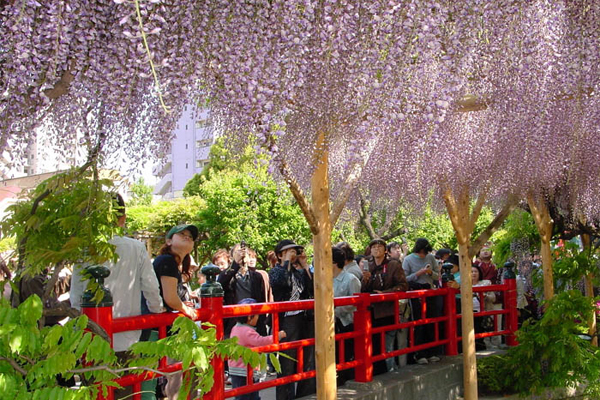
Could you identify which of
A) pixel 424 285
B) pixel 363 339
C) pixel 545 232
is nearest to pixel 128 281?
pixel 363 339

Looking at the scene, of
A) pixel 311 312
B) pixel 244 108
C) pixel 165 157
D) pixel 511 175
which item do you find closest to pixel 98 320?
pixel 165 157

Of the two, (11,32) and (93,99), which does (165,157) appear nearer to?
(93,99)

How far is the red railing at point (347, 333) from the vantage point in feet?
13.0

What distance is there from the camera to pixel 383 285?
7188mm

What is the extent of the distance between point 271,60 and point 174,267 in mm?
2087

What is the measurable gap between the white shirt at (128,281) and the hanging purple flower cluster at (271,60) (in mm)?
1163


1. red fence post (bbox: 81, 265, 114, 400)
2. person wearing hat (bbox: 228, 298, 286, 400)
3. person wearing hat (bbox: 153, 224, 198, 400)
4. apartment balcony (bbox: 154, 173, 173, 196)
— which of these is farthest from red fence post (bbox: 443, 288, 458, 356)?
apartment balcony (bbox: 154, 173, 173, 196)

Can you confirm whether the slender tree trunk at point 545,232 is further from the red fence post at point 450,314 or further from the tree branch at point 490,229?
the red fence post at point 450,314

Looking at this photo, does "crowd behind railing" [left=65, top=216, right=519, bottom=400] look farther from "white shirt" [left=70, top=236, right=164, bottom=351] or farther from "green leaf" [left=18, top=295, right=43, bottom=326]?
"green leaf" [left=18, top=295, right=43, bottom=326]

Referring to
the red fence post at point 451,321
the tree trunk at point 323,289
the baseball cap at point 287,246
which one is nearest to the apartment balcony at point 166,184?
the red fence post at point 451,321

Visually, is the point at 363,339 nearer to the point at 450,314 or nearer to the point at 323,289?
the point at 323,289

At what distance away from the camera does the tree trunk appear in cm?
484

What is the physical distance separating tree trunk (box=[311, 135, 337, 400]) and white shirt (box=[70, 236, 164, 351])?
119cm

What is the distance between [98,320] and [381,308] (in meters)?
3.62
